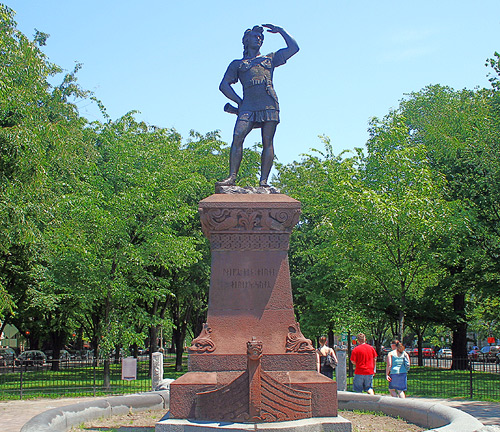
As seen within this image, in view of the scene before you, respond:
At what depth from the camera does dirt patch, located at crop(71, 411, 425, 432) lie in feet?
29.8

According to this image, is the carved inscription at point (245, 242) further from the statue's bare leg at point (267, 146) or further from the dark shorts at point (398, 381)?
the dark shorts at point (398, 381)

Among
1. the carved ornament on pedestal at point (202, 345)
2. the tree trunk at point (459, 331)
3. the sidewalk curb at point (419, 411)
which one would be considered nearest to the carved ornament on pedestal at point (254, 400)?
the carved ornament on pedestal at point (202, 345)

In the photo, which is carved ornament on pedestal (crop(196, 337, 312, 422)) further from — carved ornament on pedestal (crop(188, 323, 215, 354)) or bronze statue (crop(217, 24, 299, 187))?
bronze statue (crop(217, 24, 299, 187))

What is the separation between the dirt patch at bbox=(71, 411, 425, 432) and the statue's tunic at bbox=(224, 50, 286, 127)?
16.9 feet

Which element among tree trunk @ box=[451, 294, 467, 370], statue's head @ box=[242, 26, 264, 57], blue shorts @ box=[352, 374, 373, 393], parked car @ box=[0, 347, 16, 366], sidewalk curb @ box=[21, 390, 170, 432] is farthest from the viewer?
parked car @ box=[0, 347, 16, 366]

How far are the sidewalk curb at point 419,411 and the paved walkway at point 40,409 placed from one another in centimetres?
302

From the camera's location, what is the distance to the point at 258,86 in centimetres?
1062

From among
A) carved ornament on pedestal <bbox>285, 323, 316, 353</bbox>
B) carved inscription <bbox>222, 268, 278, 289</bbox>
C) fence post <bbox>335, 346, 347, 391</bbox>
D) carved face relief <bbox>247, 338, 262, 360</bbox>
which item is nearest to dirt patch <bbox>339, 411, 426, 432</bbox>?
carved ornament on pedestal <bbox>285, 323, 316, 353</bbox>

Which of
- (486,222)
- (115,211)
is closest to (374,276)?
(486,222)

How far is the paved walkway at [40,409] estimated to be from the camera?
503 inches

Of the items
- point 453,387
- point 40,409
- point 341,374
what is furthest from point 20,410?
point 453,387

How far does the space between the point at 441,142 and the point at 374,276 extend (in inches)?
328

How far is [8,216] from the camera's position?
16.9 meters

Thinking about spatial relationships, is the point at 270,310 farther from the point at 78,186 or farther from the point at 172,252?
the point at 78,186
